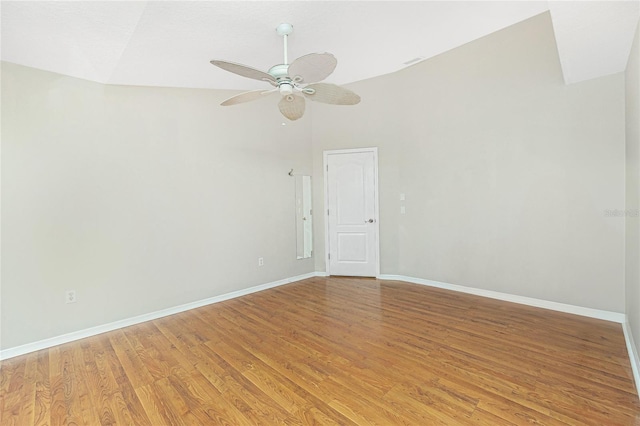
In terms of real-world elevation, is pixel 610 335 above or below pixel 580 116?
below

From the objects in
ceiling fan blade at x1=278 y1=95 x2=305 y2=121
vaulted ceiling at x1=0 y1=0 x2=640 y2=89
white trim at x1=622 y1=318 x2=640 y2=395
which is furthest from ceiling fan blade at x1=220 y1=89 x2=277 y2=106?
white trim at x1=622 y1=318 x2=640 y2=395

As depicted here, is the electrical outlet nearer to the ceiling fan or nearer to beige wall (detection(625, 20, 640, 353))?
the ceiling fan

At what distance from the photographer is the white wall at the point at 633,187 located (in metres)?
2.25

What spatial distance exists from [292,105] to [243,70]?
0.65 m

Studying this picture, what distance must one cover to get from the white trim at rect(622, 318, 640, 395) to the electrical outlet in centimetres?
464

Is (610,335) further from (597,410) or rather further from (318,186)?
(318,186)

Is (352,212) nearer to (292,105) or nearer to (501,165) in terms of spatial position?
(501,165)

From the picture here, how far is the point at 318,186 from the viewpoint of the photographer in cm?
529

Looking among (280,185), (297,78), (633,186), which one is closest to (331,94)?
(297,78)

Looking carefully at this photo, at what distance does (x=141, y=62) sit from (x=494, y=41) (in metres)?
4.01

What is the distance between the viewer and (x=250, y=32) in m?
2.69

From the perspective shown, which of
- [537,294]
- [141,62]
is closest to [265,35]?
[141,62]

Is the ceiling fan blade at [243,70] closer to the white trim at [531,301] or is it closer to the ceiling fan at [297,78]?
the ceiling fan at [297,78]

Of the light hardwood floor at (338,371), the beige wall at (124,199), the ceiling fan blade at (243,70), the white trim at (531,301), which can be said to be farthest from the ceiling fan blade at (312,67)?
the white trim at (531,301)
